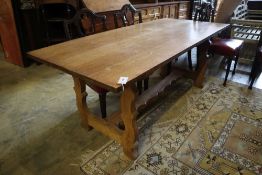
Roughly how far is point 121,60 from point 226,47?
5.92 feet

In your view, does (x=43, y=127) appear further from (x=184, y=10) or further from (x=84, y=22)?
(x=184, y=10)

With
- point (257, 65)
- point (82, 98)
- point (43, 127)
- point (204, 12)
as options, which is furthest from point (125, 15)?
point (257, 65)

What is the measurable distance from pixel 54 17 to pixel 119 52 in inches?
96.5

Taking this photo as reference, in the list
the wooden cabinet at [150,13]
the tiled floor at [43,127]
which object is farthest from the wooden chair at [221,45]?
the wooden cabinet at [150,13]

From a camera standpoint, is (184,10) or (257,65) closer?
(257,65)

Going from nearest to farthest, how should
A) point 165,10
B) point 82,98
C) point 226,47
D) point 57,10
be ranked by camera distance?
point 82,98
point 226,47
point 57,10
point 165,10

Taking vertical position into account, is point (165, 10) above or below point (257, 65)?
above

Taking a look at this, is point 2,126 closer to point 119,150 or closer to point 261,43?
point 119,150

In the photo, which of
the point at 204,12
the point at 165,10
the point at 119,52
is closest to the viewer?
the point at 119,52

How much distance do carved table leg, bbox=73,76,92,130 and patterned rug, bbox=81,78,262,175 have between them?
13.2 inches

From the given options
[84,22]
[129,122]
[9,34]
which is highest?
[84,22]

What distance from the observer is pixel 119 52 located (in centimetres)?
163

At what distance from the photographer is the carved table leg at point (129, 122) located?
1.42 m

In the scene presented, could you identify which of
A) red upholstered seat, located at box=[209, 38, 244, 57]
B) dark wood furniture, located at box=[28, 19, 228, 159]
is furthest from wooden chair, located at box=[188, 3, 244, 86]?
dark wood furniture, located at box=[28, 19, 228, 159]
